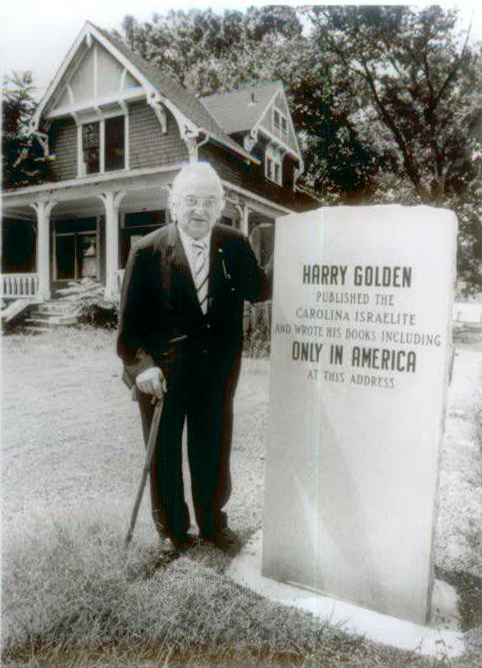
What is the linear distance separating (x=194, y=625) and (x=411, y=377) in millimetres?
1300

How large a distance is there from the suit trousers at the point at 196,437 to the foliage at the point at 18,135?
5.00ft

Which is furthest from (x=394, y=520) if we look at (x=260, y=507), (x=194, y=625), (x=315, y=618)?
(x=260, y=507)

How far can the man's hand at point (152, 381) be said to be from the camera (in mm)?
2264

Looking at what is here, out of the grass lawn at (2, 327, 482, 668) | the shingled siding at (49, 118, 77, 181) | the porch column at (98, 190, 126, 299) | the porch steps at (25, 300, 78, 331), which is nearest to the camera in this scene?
→ the grass lawn at (2, 327, 482, 668)

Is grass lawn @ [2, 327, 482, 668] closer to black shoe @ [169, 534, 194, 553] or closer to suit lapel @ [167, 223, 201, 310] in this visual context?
black shoe @ [169, 534, 194, 553]

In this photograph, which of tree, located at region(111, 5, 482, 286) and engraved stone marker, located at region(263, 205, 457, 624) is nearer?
engraved stone marker, located at region(263, 205, 457, 624)

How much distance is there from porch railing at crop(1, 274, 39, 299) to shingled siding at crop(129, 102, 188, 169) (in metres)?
1.17

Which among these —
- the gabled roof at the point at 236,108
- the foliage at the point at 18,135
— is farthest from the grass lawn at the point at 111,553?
the gabled roof at the point at 236,108

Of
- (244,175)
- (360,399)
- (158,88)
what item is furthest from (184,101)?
(360,399)

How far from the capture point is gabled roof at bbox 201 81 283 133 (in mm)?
3201

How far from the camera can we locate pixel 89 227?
5742 millimetres

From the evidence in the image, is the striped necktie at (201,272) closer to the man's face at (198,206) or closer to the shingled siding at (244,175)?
the man's face at (198,206)

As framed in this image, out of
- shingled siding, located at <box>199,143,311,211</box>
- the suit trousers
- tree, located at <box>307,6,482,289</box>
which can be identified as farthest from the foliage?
the suit trousers

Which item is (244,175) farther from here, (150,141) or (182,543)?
(182,543)
